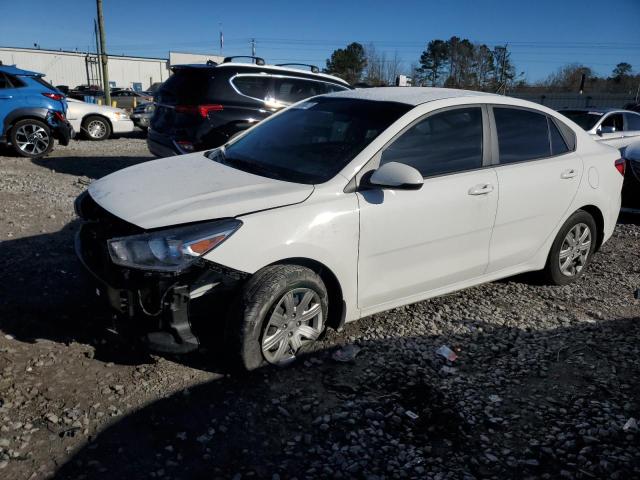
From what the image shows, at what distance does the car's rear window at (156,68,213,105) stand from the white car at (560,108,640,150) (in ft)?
23.4

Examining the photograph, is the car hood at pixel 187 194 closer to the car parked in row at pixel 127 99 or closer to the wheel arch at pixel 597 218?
the wheel arch at pixel 597 218

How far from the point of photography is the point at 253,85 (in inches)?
319

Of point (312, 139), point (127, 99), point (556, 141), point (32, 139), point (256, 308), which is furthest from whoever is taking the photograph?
point (127, 99)

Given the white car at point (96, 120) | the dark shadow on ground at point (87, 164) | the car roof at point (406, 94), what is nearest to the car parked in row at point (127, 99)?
the white car at point (96, 120)

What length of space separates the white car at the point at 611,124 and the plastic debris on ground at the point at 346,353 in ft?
28.4

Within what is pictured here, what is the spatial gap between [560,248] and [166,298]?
3473 mm

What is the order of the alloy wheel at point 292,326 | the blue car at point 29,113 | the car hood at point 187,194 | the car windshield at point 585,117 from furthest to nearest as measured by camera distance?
1. the car windshield at point 585,117
2. the blue car at point 29,113
3. the alloy wheel at point 292,326
4. the car hood at point 187,194

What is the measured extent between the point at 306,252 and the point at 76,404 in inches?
59.8

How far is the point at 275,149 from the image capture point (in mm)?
3936

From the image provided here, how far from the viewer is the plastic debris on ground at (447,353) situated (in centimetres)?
354


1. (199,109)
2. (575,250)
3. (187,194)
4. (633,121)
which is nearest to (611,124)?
(633,121)

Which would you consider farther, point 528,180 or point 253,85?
point 253,85

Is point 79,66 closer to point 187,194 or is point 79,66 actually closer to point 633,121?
point 633,121

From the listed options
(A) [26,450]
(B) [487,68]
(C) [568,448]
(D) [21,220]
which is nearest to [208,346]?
(A) [26,450]
